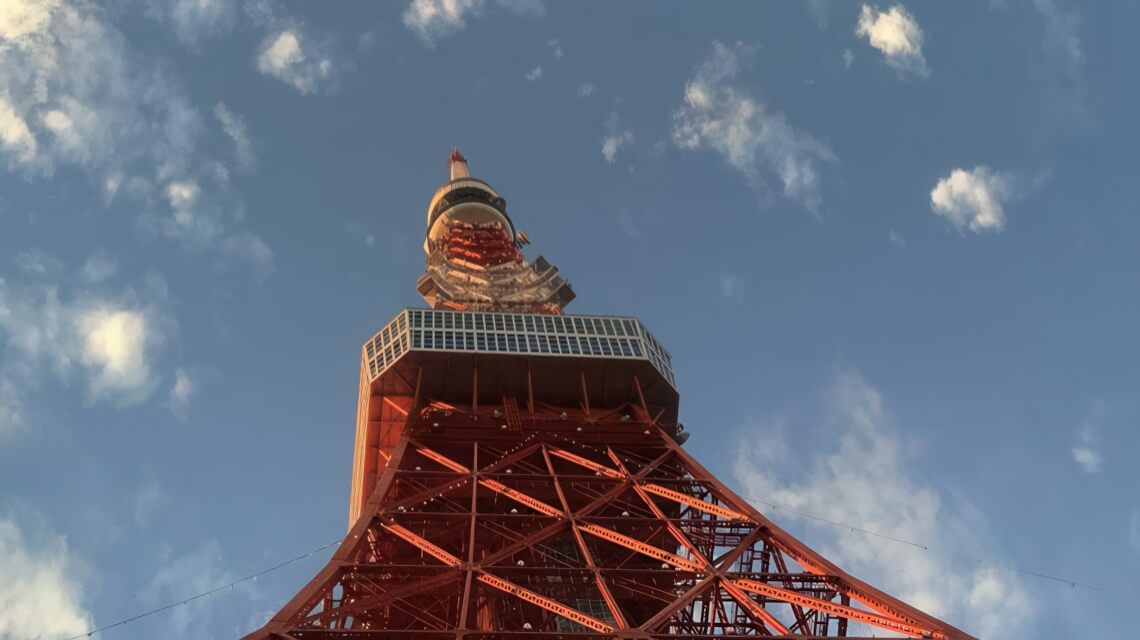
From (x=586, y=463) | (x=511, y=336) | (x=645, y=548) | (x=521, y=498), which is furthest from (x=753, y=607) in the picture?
(x=511, y=336)

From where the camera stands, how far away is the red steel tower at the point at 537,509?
27969 mm

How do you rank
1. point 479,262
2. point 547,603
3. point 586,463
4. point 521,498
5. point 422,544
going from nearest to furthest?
point 547,603, point 422,544, point 521,498, point 586,463, point 479,262

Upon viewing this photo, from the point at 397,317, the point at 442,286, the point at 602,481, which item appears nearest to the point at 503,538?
the point at 602,481

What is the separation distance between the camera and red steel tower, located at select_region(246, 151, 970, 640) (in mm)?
27969

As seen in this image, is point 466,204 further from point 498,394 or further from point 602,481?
point 602,481

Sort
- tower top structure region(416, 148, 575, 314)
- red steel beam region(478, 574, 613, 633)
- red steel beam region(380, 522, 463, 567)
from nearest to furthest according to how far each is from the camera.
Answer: red steel beam region(478, 574, 613, 633), red steel beam region(380, 522, 463, 567), tower top structure region(416, 148, 575, 314)

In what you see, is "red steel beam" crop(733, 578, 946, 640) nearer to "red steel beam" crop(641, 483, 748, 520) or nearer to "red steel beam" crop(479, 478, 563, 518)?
"red steel beam" crop(641, 483, 748, 520)

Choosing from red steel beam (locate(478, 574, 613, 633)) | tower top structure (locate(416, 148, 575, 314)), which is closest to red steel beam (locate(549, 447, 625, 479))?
red steel beam (locate(478, 574, 613, 633))

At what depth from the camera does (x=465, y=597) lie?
1083 inches

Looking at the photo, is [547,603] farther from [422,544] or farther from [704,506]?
[704,506]

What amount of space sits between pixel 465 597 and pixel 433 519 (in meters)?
8.90

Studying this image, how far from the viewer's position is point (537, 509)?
35562 mm

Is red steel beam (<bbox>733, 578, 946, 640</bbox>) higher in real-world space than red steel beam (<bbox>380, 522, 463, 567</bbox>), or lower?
lower

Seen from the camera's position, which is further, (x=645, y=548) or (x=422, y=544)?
(x=422, y=544)
